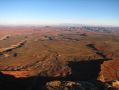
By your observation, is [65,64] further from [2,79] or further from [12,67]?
[2,79]

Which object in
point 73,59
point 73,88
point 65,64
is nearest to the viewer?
point 73,88

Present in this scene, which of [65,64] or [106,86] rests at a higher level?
[106,86]

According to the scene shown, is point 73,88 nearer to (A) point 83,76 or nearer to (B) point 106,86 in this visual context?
(B) point 106,86

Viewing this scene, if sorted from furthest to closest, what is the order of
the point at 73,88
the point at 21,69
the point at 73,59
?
the point at 73,59 < the point at 21,69 < the point at 73,88

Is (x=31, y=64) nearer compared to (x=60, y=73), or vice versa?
(x=60, y=73)

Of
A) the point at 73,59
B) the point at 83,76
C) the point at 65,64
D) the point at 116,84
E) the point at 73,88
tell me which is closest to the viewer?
the point at 73,88

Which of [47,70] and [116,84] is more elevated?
[116,84]

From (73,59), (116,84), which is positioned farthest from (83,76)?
(116,84)

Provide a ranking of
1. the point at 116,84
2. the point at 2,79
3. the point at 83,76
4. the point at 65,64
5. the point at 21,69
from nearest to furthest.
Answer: the point at 116,84 < the point at 2,79 < the point at 83,76 < the point at 21,69 < the point at 65,64

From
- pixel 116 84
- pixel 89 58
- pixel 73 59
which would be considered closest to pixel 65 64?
pixel 73 59
